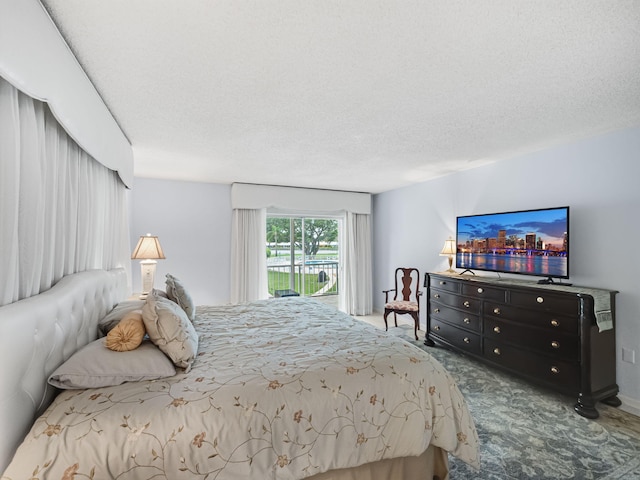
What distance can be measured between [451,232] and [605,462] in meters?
2.98

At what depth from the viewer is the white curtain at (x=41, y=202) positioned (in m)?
1.26

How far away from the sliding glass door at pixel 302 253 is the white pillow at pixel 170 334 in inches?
149

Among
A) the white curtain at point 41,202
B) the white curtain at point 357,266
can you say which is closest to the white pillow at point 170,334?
the white curtain at point 41,202

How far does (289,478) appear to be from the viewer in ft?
4.60

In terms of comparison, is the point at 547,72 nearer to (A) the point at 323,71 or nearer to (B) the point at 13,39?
(A) the point at 323,71

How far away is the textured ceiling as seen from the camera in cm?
139

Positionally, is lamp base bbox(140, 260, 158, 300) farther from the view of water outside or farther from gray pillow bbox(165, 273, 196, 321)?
the view of water outside

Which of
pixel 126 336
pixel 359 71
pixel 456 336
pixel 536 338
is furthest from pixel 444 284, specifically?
pixel 126 336

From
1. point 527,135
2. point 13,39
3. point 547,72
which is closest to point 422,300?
point 527,135

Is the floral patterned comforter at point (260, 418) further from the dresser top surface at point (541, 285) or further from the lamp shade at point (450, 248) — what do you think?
the lamp shade at point (450, 248)

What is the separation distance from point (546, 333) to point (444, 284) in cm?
128

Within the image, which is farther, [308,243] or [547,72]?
[308,243]

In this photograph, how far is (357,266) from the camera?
6.10 m

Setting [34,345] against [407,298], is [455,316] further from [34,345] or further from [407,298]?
[34,345]
